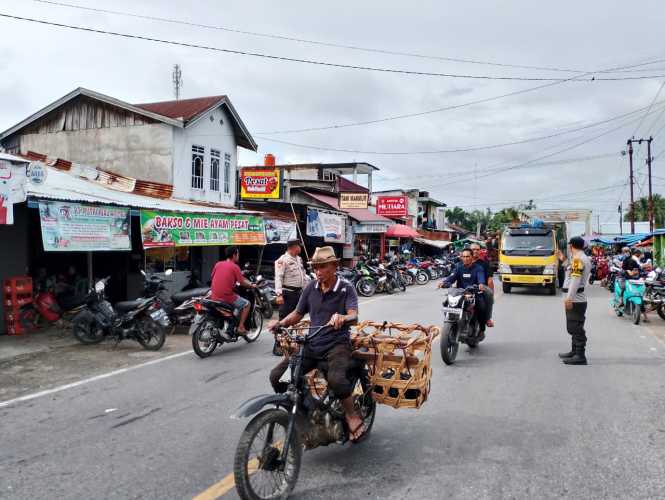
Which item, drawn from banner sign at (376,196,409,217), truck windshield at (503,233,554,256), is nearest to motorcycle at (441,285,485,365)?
truck windshield at (503,233,554,256)

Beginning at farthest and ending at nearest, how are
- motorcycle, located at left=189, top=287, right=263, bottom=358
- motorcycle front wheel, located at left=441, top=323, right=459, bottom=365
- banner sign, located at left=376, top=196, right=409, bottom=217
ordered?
banner sign, located at left=376, top=196, right=409, bottom=217
motorcycle, located at left=189, top=287, right=263, bottom=358
motorcycle front wheel, located at left=441, top=323, right=459, bottom=365

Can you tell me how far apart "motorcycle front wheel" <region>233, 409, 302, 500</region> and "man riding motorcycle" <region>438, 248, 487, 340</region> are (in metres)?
5.15

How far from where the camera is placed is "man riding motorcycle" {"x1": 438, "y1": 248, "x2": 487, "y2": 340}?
8.10 meters

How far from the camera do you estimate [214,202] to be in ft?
68.8

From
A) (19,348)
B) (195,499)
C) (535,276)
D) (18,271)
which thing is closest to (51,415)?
(195,499)

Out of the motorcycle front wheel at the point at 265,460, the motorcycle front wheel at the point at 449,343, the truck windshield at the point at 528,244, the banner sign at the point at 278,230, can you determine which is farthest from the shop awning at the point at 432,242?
the motorcycle front wheel at the point at 265,460

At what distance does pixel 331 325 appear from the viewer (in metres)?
3.90

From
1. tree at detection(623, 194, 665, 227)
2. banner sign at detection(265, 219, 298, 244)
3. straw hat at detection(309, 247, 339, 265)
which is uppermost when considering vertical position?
tree at detection(623, 194, 665, 227)

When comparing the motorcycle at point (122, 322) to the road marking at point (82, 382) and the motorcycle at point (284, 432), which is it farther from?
the motorcycle at point (284, 432)

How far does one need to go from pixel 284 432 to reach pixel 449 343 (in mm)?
4370

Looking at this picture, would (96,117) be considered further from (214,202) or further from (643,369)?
(643,369)

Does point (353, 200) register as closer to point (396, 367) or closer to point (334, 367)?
point (396, 367)

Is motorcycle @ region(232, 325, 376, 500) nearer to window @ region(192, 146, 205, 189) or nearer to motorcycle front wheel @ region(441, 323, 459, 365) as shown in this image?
motorcycle front wheel @ region(441, 323, 459, 365)

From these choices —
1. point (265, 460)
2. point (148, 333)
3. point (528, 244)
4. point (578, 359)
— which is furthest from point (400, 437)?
point (528, 244)
